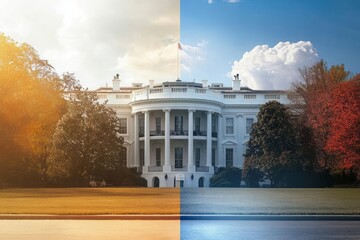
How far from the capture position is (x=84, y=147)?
165 ft

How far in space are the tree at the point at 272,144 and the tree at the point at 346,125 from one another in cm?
338

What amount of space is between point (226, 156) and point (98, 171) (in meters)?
23.8

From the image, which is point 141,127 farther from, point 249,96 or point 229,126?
point 249,96

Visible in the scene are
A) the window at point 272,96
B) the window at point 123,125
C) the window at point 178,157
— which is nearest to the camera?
the window at point 178,157

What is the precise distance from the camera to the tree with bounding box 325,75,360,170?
4719 centimetres

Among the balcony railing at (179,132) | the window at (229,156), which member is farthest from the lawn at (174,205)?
the window at (229,156)

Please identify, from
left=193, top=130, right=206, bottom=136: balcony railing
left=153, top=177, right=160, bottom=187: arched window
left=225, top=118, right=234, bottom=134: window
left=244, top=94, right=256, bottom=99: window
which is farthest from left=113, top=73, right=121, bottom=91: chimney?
left=153, top=177, right=160, bottom=187: arched window

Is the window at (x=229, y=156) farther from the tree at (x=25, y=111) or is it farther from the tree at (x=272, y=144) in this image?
the tree at (x=25, y=111)

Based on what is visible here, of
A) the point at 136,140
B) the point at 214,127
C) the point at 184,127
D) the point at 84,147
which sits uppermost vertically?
the point at 214,127

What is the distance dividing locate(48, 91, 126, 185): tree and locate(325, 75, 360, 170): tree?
1577 centimetres

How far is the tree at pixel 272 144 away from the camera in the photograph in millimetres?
52469

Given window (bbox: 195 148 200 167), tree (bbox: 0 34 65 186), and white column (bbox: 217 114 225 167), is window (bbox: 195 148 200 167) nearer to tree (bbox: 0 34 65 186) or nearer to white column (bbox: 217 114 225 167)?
white column (bbox: 217 114 225 167)

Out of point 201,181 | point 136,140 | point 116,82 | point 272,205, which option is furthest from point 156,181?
point 272,205

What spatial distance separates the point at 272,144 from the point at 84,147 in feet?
48.0
